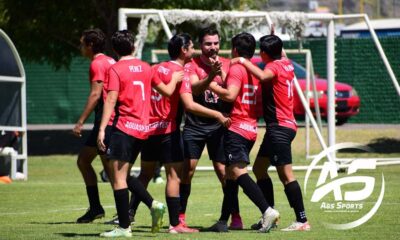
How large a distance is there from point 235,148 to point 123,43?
1740 mm

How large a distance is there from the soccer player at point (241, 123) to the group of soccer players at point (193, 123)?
11mm

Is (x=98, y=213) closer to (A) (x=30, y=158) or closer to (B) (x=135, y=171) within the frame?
(B) (x=135, y=171)

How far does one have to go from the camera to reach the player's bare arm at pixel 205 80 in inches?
438

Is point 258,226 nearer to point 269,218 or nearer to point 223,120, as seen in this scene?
point 269,218

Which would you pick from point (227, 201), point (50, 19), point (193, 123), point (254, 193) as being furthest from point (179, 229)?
point (50, 19)

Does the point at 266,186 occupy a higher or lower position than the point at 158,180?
higher

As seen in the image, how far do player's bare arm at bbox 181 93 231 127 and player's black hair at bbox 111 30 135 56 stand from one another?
0.83m

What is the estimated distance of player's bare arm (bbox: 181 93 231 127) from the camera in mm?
11336

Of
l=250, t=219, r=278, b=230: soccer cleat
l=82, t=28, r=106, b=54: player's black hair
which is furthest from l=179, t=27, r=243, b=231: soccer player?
l=82, t=28, r=106, b=54: player's black hair

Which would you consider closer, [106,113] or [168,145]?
[106,113]

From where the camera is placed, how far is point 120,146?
432 inches

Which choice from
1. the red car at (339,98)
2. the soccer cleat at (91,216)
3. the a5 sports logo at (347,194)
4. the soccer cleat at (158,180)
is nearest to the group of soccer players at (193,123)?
the soccer cleat at (91,216)

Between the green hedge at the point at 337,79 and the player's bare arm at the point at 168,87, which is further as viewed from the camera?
the green hedge at the point at 337,79

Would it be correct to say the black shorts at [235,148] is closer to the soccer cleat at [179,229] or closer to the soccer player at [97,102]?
the soccer cleat at [179,229]
